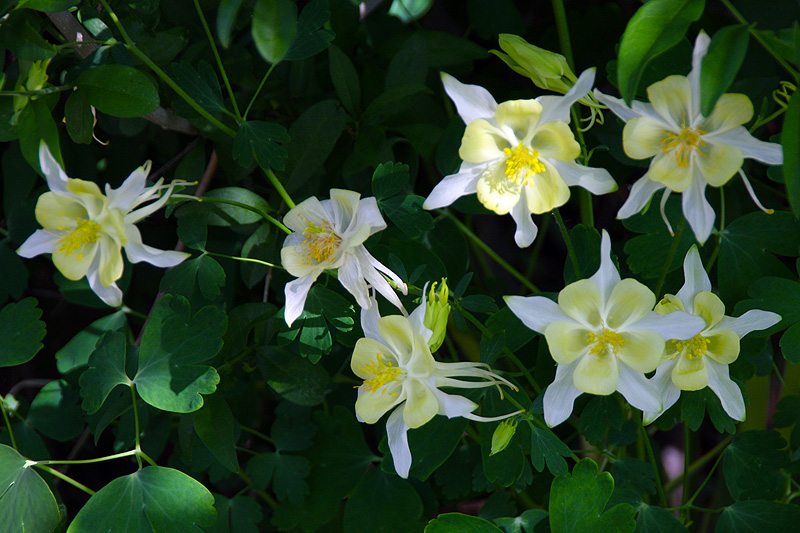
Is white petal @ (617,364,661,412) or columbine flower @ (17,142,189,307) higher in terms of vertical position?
columbine flower @ (17,142,189,307)

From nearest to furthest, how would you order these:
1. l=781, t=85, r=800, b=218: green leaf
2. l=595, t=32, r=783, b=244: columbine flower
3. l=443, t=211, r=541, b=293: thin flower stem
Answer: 1. l=781, t=85, r=800, b=218: green leaf
2. l=595, t=32, r=783, b=244: columbine flower
3. l=443, t=211, r=541, b=293: thin flower stem

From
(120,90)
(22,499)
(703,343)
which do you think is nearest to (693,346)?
(703,343)

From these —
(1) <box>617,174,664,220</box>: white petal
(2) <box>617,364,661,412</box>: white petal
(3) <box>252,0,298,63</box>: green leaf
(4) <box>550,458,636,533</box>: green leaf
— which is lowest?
(4) <box>550,458,636,533</box>: green leaf

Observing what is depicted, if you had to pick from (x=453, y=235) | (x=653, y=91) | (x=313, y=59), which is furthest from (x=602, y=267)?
(x=313, y=59)

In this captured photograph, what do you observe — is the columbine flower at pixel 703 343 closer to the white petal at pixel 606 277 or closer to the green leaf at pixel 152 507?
the white petal at pixel 606 277

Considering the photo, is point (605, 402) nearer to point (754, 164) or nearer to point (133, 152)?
point (754, 164)

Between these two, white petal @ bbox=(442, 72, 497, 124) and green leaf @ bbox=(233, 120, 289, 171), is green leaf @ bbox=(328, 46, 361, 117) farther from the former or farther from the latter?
white petal @ bbox=(442, 72, 497, 124)

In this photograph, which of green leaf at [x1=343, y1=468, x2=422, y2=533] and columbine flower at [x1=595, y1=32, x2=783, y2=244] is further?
green leaf at [x1=343, y1=468, x2=422, y2=533]

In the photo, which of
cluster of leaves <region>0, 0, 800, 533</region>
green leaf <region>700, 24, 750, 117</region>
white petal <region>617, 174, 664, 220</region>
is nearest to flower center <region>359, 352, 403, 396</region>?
cluster of leaves <region>0, 0, 800, 533</region>
